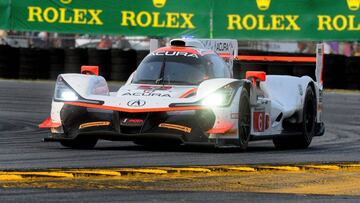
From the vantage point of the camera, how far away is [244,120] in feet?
43.0

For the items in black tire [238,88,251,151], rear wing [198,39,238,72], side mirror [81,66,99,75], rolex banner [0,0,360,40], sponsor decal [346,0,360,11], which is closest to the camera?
black tire [238,88,251,151]

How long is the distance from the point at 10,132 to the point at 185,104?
12.5 ft

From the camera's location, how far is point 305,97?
49.2 ft

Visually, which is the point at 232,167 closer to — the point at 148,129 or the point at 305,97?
the point at 148,129

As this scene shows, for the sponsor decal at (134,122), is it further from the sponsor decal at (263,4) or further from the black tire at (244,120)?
the sponsor decal at (263,4)

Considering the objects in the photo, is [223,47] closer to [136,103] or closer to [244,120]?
[244,120]

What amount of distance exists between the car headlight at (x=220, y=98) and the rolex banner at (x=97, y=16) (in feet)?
48.5

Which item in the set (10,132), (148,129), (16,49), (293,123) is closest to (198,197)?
(148,129)

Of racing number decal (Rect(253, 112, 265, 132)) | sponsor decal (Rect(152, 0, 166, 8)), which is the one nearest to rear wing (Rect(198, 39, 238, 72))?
racing number decal (Rect(253, 112, 265, 132))

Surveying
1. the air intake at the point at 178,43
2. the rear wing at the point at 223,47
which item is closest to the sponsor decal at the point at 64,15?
the rear wing at the point at 223,47

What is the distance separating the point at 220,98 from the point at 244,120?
624 millimetres

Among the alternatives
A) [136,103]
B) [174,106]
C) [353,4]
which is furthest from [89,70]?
[353,4]

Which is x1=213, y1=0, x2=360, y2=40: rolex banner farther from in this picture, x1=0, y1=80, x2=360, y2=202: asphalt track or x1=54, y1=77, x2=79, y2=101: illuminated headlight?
x1=54, y1=77, x2=79, y2=101: illuminated headlight

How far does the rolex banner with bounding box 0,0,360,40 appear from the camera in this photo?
2669 cm
